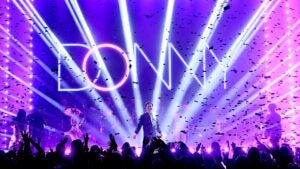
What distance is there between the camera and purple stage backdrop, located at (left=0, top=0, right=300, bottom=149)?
13.3 m

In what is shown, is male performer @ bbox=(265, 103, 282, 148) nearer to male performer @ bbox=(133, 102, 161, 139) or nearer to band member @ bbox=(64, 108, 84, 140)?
male performer @ bbox=(133, 102, 161, 139)

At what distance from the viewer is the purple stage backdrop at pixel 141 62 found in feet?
43.7

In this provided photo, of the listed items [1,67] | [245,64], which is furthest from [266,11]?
[1,67]

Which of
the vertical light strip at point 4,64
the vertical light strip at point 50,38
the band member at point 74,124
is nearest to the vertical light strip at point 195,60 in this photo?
the vertical light strip at point 50,38

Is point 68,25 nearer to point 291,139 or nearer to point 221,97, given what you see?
point 221,97

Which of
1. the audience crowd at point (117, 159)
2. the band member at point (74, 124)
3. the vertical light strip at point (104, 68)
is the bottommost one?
the audience crowd at point (117, 159)

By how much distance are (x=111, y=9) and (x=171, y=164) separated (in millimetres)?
10459

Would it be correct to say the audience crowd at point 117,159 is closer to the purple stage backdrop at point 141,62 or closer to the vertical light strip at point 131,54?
the purple stage backdrop at point 141,62

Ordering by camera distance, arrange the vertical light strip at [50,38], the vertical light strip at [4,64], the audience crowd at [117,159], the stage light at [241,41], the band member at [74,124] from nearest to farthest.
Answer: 1. the audience crowd at [117,159]
2. the band member at [74,124]
3. the vertical light strip at [4,64]
4. the stage light at [241,41]
5. the vertical light strip at [50,38]

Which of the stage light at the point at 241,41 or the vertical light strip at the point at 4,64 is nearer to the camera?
the vertical light strip at the point at 4,64

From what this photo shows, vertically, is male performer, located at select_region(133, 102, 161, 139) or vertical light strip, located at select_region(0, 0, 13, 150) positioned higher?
vertical light strip, located at select_region(0, 0, 13, 150)

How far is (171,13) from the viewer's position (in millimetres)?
13781

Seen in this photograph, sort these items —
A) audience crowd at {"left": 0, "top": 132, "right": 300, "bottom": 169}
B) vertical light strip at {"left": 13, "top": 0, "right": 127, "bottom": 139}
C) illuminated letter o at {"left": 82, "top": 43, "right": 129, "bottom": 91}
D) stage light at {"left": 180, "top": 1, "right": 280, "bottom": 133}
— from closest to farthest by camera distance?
audience crowd at {"left": 0, "top": 132, "right": 300, "bottom": 169}
stage light at {"left": 180, "top": 1, "right": 280, "bottom": 133}
vertical light strip at {"left": 13, "top": 0, "right": 127, "bottom": 139}
illuminated letter o at {"left": 82, "top": 43, "right": 129, "bottom": 91}

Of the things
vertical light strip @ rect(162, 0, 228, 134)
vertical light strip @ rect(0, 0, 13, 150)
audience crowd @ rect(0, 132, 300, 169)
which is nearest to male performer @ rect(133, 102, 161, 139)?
audience crowd @ rect(0, 132, 300, 169)
